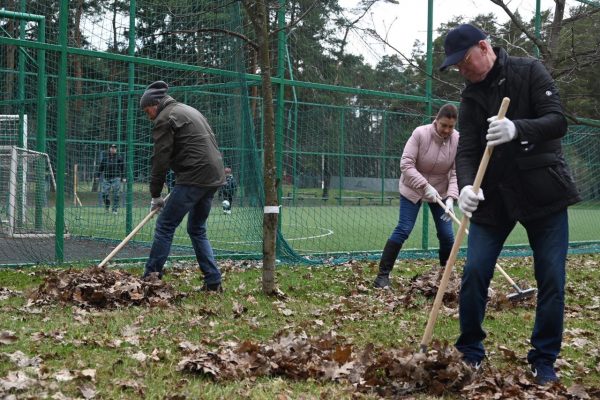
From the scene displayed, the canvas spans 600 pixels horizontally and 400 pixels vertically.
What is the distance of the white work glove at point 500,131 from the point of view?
411 cm

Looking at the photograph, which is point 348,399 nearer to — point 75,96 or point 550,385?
point 550,385

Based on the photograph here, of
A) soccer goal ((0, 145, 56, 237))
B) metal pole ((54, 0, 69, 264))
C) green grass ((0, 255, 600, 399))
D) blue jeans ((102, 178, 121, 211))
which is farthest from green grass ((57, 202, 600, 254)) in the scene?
green grass ((0, 255, 600, 399))

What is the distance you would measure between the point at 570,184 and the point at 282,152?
20.2 ft

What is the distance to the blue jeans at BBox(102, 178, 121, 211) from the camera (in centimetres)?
1150

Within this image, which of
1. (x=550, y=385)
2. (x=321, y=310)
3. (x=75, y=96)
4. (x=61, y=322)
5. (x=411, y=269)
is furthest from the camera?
(x=75, y=96)

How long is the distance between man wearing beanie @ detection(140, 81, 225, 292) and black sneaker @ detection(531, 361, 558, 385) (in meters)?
3.38

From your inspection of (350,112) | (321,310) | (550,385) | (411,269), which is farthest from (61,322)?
(350,112)

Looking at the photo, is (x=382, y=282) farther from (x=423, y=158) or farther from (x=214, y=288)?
(x=214, y=288)

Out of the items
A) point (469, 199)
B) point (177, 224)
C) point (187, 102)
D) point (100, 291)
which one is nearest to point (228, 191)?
point (187, 102)

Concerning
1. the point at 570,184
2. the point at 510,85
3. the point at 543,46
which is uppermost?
the point at 543,46

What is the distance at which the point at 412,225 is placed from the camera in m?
8.02

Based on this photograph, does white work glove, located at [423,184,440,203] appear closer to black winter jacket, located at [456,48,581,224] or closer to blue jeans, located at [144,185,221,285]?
blue jeans, located at [144,185,221,285]

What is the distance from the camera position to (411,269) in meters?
9.56

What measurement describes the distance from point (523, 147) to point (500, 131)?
0.67 feet
